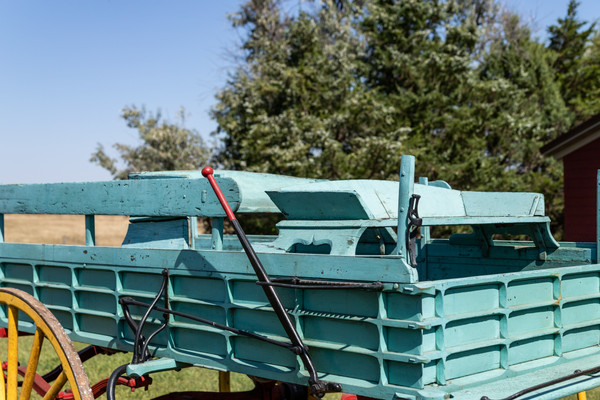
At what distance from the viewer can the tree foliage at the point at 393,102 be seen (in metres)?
15.4

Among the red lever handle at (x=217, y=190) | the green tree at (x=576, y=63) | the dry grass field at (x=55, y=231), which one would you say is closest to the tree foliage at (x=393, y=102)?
the green tree at (x=576, y=63)

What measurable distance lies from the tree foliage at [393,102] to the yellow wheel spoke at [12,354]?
1068 cm

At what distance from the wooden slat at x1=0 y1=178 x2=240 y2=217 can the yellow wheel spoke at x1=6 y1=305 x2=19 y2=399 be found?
66 centimetres

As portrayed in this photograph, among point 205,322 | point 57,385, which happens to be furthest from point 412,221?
point 57,385

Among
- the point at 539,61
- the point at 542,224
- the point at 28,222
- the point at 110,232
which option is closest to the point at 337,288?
the point at 542,224

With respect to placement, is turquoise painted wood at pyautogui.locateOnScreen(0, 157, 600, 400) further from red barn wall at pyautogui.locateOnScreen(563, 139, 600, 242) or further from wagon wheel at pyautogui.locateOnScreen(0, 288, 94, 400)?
red barn wall at pyautogui.locateOnScreen(563, 139, 600, 242)

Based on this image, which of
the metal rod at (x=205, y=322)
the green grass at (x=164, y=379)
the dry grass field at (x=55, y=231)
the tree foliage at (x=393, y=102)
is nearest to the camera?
the metal rod at (x=205, y=322)

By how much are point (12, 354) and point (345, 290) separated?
238 cm

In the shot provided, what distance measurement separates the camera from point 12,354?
4.03m

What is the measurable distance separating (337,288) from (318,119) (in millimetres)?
12756

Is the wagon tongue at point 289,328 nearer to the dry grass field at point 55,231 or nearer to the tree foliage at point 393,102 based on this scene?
the tree foliage at point 393,102

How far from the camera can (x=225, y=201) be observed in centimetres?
311

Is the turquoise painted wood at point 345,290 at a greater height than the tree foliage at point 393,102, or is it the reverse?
the tree foliage at point 393,102

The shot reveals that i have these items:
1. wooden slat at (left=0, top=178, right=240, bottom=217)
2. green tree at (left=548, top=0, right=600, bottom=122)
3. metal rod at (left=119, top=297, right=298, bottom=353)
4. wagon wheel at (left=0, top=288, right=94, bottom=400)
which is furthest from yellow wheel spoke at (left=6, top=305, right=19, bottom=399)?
green tree at (left=548, top=0, right=600, bottom=122)
